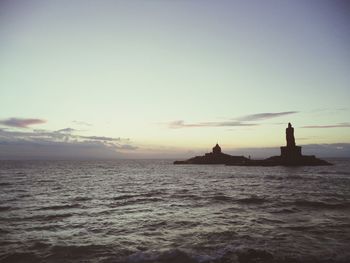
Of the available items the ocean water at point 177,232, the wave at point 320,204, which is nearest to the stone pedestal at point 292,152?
the wave at point 320,204

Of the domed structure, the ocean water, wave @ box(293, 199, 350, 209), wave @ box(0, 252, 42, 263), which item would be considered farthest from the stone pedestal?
wave @ box(0, 252, 42, 263)

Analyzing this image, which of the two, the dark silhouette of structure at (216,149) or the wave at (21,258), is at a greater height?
the dark silhouette of structure at (216,149)

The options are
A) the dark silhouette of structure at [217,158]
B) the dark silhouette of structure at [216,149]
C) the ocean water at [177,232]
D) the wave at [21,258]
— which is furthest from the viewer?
the dark silhouette of structure at [216,149]

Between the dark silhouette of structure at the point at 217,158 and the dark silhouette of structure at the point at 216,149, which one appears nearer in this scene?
the dark silhouette of structure at the point at 217,158

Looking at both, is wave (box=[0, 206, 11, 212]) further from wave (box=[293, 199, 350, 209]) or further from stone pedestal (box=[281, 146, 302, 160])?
stone pedestal (box=[281, 146, 302, 160])

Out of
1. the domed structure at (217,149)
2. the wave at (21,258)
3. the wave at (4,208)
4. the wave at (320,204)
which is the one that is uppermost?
the domed structure at (217,149)

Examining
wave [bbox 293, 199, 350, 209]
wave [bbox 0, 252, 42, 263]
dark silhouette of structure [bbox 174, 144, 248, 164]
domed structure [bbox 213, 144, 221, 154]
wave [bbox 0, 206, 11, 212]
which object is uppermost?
domed structure [bbox 213, 144, 221, 154]

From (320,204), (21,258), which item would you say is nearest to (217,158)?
(320,204)

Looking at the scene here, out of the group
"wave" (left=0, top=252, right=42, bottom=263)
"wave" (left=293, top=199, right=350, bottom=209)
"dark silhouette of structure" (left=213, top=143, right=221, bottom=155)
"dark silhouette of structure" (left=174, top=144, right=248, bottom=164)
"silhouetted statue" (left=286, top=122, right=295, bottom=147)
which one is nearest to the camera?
"wave" (left=0, top=252, right=42, bottom=263)

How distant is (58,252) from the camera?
11469mm

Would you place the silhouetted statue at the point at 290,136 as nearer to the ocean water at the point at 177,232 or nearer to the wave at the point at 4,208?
the ocean water at the point at 177,232

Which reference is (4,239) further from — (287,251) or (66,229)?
(287,251)

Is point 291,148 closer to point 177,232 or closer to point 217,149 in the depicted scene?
point 217,149

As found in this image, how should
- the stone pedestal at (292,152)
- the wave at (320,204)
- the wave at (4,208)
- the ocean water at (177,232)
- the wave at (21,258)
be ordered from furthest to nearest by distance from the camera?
1. the stone pedestal at (292,152)
2. the wave at (320,204)
3. the wave at (4,208)
4. the ocean water at (177,232)
5. the wave at (21,258)
